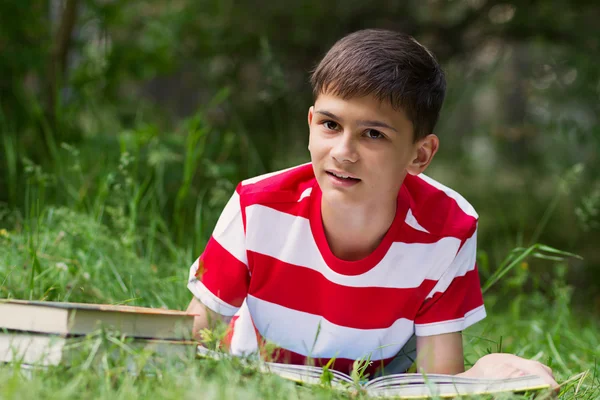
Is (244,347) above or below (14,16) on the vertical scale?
below

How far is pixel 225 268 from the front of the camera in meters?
1.93

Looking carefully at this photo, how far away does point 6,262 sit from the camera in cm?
225

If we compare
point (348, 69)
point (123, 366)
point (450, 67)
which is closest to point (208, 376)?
point (123, 366)

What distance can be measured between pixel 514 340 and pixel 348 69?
1.46 meters

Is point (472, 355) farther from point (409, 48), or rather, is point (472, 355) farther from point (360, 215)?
point (409, 48)

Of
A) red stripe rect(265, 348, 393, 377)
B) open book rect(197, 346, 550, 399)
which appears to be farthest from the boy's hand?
red stripe rect(265, 348, 393, 377)

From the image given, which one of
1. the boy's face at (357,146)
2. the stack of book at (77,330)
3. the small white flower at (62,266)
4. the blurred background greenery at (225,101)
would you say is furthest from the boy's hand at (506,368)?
the small white flower at (62,266)

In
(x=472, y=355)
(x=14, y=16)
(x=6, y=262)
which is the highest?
(x=14, y=16)

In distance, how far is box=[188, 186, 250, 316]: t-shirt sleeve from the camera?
192 centimetres

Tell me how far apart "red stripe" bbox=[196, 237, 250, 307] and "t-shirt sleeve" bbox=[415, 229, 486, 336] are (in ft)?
1.62

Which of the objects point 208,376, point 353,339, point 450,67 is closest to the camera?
point 208,376

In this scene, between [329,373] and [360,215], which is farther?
[360,215]

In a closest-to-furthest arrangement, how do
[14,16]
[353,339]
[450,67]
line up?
[353,339], [14,16], [450,67]

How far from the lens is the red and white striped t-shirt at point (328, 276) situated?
6.30 ft
